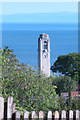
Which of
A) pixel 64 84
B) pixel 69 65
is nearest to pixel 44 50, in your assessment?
pixel 64 84

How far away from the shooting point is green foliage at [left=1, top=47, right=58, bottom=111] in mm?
3242

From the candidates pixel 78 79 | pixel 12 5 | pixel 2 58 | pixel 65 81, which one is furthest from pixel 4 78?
pixel 78 79

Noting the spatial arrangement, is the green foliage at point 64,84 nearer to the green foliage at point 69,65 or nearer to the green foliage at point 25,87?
the green foliage at point 69,65

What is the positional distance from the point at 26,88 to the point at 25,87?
0.03 metres

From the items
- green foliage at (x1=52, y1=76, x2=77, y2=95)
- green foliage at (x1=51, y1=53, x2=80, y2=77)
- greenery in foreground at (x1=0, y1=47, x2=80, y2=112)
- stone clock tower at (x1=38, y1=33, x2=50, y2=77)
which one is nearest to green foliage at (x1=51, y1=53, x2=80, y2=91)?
green foliage at (x1=51, y1=53, x2=80, y2=77)

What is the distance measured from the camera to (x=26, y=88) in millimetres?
3270

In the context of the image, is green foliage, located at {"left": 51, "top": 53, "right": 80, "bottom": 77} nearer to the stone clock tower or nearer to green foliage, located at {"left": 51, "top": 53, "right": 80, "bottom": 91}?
green foliage, located at {"left": 51, "top": 53, "right": 80, "bottom": 91}

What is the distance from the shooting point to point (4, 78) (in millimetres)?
3297

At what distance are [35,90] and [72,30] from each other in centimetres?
174

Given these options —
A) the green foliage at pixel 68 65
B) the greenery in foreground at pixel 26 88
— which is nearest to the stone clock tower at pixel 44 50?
the greenery in foreground at pixel 26 88

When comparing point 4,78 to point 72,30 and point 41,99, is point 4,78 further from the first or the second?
point 72,30

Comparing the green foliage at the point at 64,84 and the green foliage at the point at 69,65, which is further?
the green foliage at the point at 69,65

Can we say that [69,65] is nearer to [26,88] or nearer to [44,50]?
[44,50]

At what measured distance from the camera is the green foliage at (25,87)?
3.24 metres
